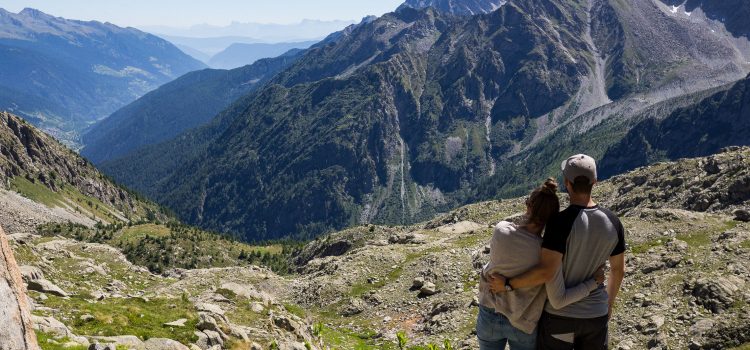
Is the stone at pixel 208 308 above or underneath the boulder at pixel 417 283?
above

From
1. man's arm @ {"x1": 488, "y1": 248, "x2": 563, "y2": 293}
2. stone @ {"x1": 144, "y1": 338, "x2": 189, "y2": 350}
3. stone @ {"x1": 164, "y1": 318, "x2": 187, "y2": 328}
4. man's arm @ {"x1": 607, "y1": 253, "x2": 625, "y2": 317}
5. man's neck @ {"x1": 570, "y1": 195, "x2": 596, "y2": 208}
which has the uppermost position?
man's neck @ {"x1": 570, "y1": 195, "x2": 596, "y2": 208}

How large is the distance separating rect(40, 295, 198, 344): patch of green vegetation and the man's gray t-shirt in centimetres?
1851

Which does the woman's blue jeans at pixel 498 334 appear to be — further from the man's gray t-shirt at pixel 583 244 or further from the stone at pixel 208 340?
the stone at pixel 208 340

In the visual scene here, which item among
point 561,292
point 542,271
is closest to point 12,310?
point 542,271

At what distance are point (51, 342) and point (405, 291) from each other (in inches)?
1370

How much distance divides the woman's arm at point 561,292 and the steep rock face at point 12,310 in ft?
39.4

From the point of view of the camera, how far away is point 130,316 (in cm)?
2495

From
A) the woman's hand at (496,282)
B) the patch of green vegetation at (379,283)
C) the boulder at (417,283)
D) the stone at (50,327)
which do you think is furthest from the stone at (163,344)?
the patch of green vegetation at (379,283)

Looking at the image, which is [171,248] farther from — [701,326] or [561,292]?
[561,292]

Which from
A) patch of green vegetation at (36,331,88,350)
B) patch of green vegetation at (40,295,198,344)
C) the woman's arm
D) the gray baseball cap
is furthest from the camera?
patch of green vegetation at (40,295,198,344)

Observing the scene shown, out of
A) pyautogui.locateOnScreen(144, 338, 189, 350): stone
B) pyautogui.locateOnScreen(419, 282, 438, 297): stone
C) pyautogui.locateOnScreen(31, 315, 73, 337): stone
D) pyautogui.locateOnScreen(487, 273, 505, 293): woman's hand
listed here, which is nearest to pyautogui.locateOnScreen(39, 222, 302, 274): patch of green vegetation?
pyautogui.locateOnScreen(419, 282, 438, 297): stone

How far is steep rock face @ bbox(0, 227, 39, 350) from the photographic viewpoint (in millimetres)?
11008

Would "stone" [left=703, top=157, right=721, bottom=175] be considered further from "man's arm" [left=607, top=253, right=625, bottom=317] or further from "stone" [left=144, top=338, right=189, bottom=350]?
"stone" [left=144, top=338, right=189, bottom=350]

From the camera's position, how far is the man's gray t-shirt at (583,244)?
10.4m
